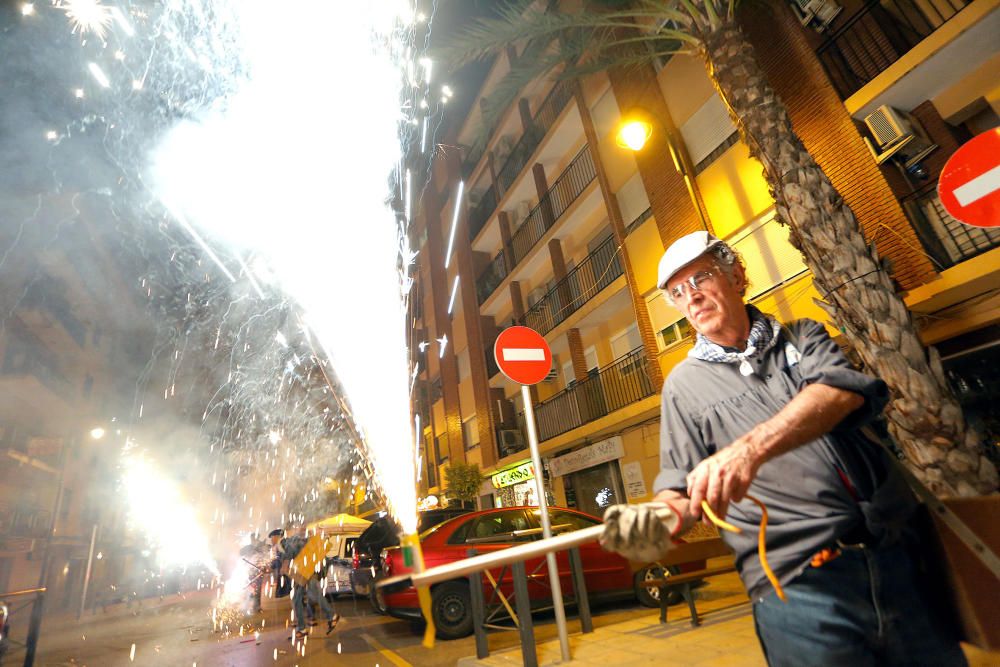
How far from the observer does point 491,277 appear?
24031 millimetres

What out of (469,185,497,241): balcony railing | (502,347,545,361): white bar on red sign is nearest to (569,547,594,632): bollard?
(502,347,545,361): white bar on red sign

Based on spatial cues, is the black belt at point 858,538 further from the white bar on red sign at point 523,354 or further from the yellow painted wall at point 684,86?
the yellow painted wall at point 684,86

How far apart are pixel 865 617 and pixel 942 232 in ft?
30.0

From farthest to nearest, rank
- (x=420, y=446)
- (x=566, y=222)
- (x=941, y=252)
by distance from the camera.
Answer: (x=420, y=446) < (x=566, y=222) < (x=941, y=252)

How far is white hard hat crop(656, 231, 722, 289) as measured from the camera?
6.57ft

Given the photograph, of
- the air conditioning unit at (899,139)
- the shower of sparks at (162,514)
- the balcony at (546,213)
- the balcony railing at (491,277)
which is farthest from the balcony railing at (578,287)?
the shower of sparks at (162,514)

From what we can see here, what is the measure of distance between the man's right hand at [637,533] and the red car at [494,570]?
5639mm

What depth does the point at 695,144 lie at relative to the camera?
1202 centimetres

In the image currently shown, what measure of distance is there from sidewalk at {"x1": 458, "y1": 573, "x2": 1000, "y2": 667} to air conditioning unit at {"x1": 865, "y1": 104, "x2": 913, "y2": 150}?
7574mm

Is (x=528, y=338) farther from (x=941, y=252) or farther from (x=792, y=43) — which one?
(x=792, y=43)

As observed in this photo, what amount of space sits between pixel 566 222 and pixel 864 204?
10.0 metres

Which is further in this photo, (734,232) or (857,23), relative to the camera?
(734,232)

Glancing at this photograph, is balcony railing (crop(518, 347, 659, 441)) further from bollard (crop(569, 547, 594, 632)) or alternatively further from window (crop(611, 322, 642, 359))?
bollard (crop(569, 547, 594, 632))

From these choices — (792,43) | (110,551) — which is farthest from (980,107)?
(110,551)
